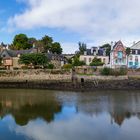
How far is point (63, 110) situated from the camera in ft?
68.6

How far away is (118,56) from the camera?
175ft

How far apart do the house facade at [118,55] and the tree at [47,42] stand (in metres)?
19.8

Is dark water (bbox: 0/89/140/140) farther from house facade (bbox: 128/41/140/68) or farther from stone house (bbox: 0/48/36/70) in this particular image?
stone house (bbox: 0/48/36/70)

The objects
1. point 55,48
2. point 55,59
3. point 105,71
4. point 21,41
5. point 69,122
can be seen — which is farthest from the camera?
point 55,48

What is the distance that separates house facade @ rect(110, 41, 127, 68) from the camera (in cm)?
5294

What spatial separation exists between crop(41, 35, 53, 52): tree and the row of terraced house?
12.0 meters

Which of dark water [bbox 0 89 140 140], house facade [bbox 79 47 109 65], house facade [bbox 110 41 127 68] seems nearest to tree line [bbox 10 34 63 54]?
house facade [bbox 79 47 109 65]

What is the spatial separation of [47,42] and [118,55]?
2196 cm

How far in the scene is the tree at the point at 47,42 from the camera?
69.3 metres

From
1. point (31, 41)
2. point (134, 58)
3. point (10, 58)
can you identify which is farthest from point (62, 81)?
point (31, 41)

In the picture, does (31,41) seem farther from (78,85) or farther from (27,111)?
(27,111)

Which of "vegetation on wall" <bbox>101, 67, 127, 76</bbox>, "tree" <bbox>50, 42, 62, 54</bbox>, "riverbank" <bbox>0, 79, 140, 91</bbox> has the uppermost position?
"tree" <bbox>50, 42, 62, 54</bbox>

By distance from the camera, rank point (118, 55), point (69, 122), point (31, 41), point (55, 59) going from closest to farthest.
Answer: point (69, 122)
point (118, 55)
point (55, 59)
point (31, 41)

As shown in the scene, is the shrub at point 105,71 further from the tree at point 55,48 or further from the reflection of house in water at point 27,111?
the tree at point 55,48
